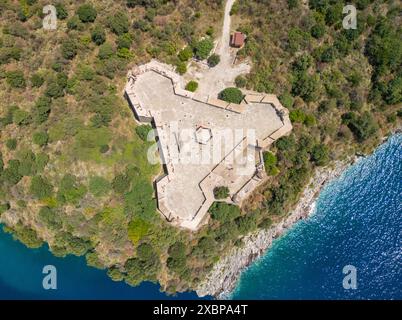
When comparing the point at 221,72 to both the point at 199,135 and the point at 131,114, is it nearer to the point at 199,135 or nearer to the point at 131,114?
the point at 199,135

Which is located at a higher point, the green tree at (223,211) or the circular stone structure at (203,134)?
the circular stone structure at (203,134)

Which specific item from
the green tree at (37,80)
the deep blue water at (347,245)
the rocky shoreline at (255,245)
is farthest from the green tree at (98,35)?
the deep blue water at (347,245)

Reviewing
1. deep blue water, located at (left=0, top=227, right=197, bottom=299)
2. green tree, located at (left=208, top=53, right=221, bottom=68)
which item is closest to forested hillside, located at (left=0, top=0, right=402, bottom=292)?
green tree, located at (left=208, top=53, right=221, bottom=68)

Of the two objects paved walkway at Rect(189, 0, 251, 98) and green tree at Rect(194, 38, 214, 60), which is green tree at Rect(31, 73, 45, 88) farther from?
green tree at Rect(194, 38, 214, 60)

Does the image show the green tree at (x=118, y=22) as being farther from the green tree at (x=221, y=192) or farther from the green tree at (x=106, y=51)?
the green tree at (x=221, y=192)

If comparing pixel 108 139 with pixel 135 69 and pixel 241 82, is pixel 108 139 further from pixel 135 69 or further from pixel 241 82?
pixel 241 82

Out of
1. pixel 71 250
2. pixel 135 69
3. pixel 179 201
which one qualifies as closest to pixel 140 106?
pixel 135 69
